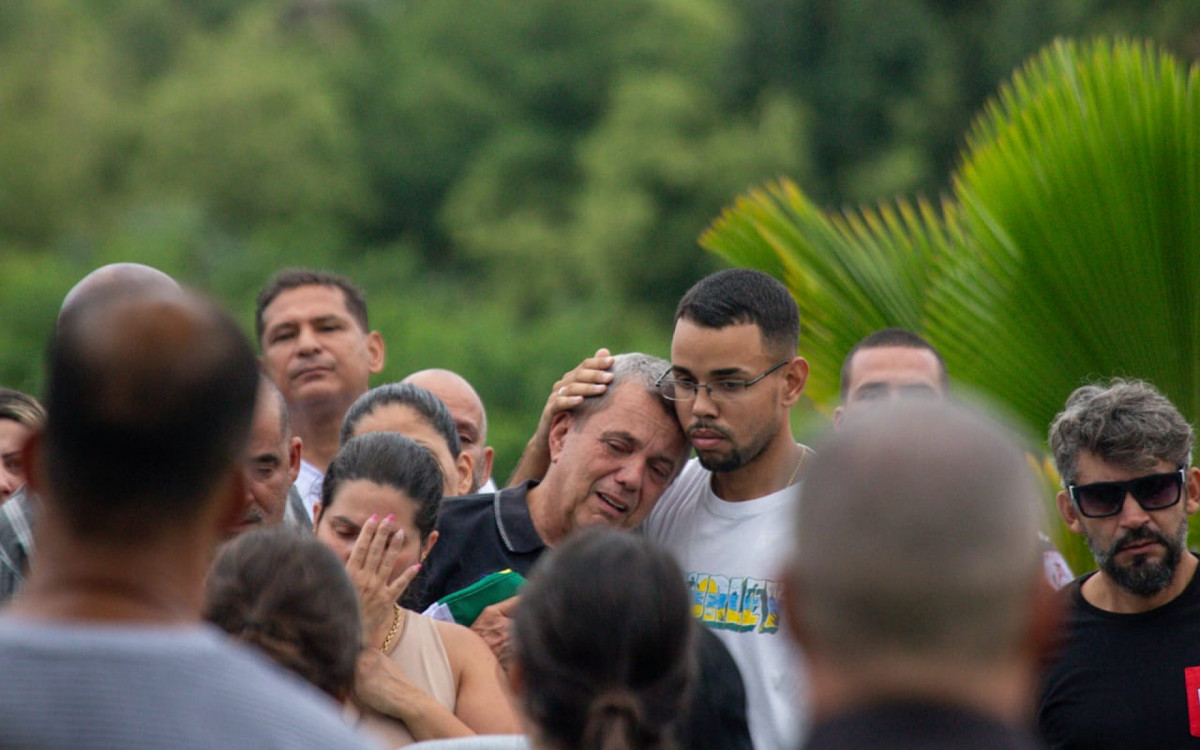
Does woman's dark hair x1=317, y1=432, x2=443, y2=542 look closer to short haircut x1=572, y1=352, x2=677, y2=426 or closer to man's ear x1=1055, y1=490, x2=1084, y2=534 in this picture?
short haircut x1=572, y1=352, x2=677, y2=426

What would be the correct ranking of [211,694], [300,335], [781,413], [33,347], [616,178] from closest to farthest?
[211,694] < [781,413] < [300,335] < [33,347] < [616,178]

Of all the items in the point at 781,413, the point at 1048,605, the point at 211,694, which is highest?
the point at 781,413

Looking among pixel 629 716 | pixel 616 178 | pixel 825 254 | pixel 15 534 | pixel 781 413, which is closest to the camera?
pixel 629 716

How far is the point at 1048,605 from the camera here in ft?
5.43

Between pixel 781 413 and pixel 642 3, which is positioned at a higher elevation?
pixel 642 3

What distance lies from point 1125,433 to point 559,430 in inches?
61.6

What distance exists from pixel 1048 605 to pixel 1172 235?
4335 mm

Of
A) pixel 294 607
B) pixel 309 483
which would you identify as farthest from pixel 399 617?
pixel 309 483

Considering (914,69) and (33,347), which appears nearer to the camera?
(33,347)

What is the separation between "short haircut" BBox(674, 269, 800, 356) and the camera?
13.5 ft

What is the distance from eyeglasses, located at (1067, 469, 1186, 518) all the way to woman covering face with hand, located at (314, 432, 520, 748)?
163 cm

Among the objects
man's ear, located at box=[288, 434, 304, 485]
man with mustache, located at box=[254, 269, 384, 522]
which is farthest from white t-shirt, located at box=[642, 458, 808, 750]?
man with mustache, located at box=[254, 269, 384, 522]

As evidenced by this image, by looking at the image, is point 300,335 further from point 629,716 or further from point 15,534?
point 629,716

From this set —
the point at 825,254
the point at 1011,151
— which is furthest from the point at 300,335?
the point at 1011,151
